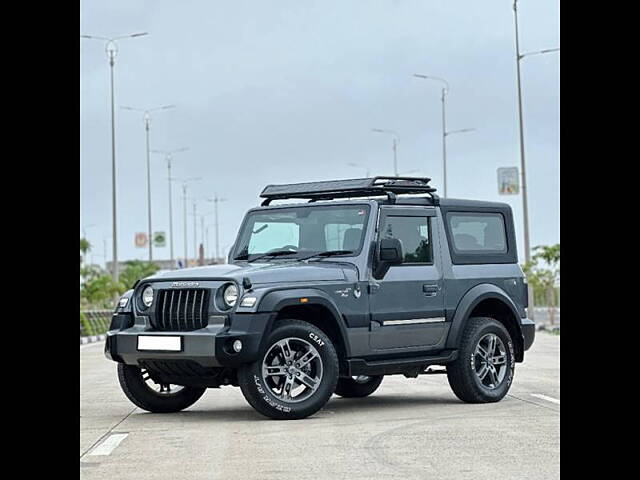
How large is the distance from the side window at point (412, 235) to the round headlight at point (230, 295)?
2.01 meters

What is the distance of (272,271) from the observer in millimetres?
14422

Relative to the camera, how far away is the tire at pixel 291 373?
1399cm

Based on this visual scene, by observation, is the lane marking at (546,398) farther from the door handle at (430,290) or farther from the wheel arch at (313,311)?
the wheel arch at (313,311)

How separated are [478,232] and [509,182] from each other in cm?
4293

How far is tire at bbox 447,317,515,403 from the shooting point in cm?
1588

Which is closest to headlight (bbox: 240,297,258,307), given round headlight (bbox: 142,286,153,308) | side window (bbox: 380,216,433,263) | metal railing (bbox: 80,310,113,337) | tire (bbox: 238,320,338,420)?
tire (bbox: 238,320,338,420)

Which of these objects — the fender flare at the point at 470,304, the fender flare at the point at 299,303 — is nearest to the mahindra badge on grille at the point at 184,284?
the fender flare at the point at 299,303

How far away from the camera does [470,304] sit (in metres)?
16.1

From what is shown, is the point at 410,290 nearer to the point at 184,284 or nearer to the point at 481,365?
the point at 481,365

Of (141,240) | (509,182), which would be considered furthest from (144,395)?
(141,240)
